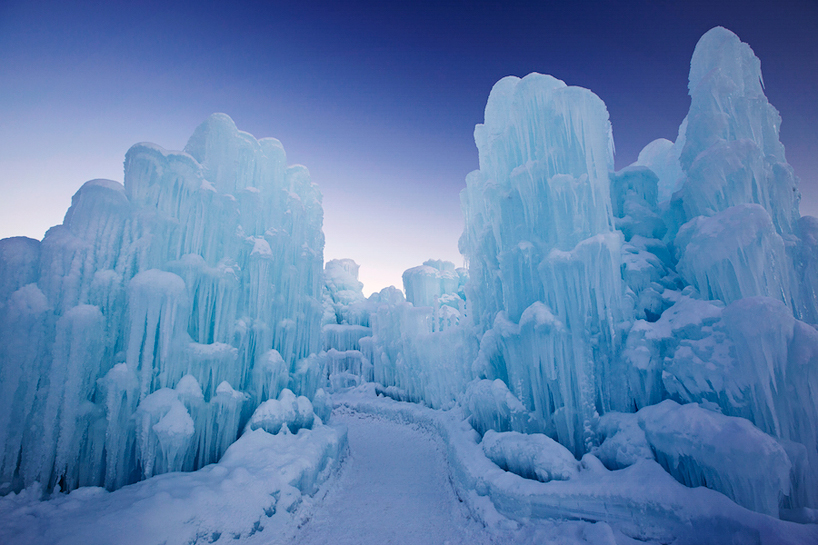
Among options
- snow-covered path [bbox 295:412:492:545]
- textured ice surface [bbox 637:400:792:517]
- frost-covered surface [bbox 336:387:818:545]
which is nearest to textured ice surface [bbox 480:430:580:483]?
frost-covered surface [bbox 336:387:818:545]

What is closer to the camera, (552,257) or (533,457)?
(533,457)

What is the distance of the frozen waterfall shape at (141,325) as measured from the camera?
6.11 meters

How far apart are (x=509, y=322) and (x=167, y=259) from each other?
9710 mm

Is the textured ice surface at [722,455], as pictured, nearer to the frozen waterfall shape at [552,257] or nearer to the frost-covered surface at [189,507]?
the frozen waterfall shape at [552,257]

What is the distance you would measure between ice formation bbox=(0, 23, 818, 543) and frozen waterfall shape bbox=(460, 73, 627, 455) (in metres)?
0.06

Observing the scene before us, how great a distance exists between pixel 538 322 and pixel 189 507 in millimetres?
8370

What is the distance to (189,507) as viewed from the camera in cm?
575

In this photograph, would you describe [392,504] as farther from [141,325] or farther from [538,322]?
[141,325]

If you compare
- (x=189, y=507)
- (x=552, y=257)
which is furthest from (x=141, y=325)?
(x=552, y=257)

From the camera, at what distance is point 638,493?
5.70m

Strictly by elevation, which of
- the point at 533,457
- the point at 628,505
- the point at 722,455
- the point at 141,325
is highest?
the point at 141,325

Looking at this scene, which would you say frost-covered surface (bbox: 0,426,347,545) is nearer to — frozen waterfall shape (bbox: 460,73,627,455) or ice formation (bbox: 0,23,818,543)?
ice formation (bbox: 0,23,818,543)

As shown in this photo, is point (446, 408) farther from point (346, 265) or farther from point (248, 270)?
point (346, 265)

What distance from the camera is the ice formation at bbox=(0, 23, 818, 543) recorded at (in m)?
5.68
